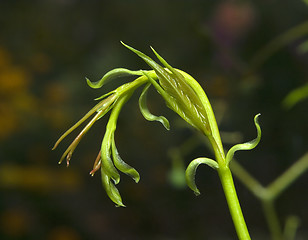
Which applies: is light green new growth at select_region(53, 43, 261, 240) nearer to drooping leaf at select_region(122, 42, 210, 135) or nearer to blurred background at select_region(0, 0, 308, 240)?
drooping leaf at select_region(122, 42, 210, 135)

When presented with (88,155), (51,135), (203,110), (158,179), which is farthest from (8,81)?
(203,110)

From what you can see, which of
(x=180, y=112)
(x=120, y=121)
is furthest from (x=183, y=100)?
(x=120, y=121)

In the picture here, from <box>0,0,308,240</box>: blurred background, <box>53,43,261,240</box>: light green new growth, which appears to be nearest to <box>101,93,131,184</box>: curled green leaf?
<box>53,43,261,240</box>: light green new growth

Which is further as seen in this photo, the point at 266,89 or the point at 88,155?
the point at 88,155

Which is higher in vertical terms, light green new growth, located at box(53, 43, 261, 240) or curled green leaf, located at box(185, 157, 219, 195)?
light green new growth, located at box(53, 43, 261, 240)

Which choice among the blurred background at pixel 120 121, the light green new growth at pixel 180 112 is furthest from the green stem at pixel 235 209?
the blurred background at pixel 120 121

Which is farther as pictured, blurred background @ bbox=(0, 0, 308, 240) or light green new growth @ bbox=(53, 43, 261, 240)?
blurred background @ bbox=(0, 0, 308, 240)

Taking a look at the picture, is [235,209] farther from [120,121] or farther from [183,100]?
[120,121]

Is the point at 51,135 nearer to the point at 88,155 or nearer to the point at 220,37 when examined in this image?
the point at 88,155
